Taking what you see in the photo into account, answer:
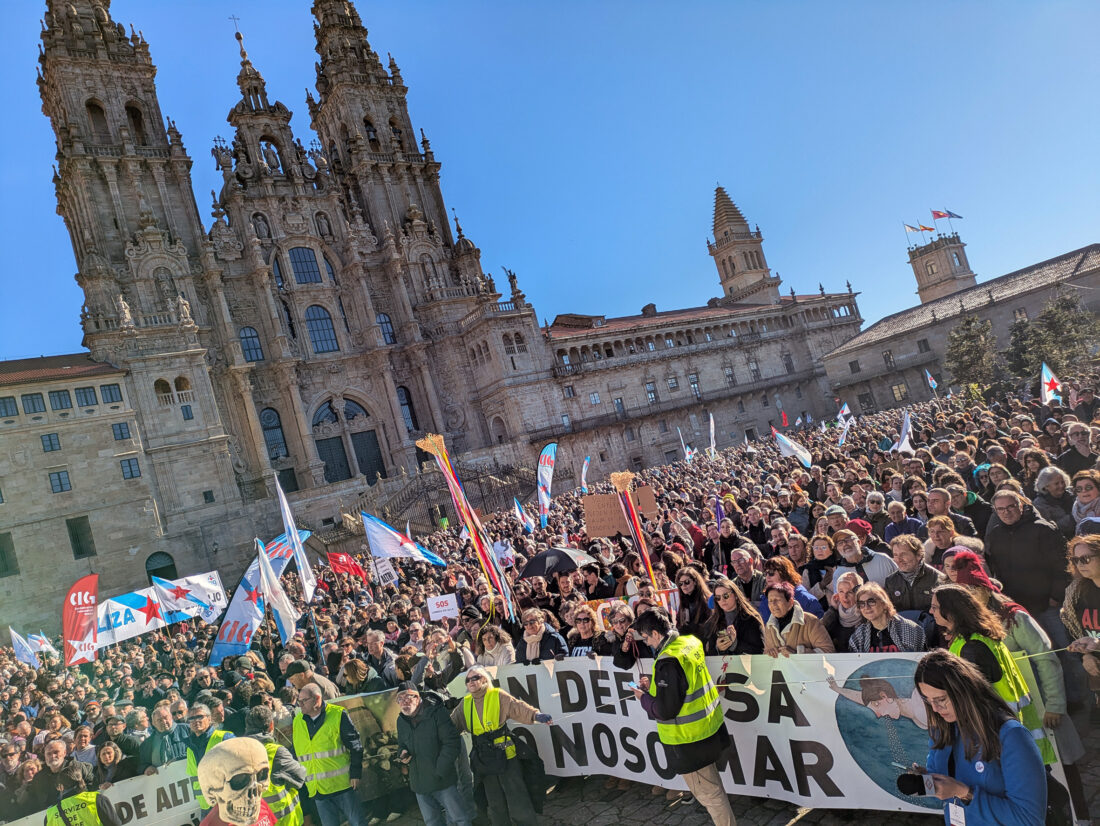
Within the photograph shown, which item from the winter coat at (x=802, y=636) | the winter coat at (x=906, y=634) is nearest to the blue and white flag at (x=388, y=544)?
the winter coat at (x=802, y=636)

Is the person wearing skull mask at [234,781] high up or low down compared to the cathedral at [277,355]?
down

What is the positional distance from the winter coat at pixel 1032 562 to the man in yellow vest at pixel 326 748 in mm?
6093

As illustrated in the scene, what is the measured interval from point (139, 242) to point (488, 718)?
42323 millimetres

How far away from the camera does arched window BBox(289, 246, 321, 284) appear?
46.5m

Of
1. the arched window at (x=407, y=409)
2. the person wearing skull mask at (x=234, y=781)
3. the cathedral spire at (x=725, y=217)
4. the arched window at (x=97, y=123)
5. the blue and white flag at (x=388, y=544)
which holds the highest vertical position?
the arched window at (x=97, y=123)

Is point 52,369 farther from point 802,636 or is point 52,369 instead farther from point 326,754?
point 802,636

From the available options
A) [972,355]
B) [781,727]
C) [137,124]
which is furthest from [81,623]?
[972,355]

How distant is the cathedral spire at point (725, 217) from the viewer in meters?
76.6

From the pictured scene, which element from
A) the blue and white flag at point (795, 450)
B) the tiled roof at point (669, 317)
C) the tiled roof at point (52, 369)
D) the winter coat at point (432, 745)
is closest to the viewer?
the winter coat at point (432, 745)

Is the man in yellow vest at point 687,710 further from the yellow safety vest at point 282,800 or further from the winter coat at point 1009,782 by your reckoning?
the yellow safety vest at point 282,800

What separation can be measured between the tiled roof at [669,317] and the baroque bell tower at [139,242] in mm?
23854

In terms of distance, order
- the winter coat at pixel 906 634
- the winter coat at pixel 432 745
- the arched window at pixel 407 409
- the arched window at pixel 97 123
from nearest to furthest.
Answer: the winter coat at pixel 906 634 → the winter coat at pixel 432 745 → the arched window at pixel 97 123 → the arched window at pixel 407 409

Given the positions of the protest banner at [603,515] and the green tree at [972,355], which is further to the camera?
the green tree at [972,355]

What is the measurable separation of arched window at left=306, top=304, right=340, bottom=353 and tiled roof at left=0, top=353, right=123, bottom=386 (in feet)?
42.1
